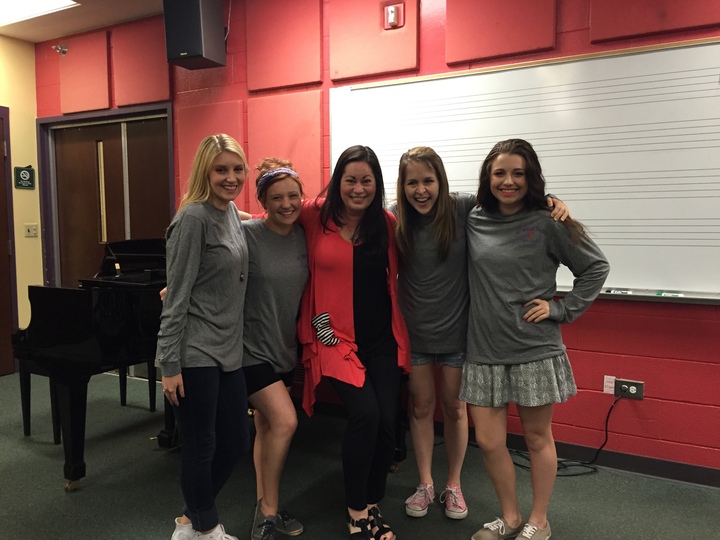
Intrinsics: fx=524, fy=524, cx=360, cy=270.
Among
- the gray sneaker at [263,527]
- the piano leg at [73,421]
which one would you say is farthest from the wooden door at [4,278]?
the gray sneaker at [263,527]

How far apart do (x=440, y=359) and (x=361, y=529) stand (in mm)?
689

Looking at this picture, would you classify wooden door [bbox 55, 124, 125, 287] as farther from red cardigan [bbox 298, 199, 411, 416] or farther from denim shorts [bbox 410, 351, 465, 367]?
denim shorts [bbox 410, 351, 465, 367]

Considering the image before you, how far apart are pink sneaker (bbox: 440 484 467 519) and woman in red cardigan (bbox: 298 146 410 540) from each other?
0.32 m

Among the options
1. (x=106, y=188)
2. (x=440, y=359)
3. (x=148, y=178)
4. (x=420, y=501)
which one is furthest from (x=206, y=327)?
(x=106, y=188)

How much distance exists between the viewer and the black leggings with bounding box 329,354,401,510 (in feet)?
6.01

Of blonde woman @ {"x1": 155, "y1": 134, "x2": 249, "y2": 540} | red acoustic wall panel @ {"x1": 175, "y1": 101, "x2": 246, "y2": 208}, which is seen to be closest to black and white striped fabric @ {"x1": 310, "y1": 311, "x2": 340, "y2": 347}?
blonde woman @ {"x1": 155, "y1": 134, "x2": 249, "y2": 540}

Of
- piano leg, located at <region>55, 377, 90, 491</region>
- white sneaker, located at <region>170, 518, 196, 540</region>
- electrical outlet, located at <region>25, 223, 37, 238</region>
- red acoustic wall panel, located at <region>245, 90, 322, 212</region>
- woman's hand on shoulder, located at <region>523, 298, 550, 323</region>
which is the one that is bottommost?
white sneaker, located at <region>170, 518, 196, 540</region>

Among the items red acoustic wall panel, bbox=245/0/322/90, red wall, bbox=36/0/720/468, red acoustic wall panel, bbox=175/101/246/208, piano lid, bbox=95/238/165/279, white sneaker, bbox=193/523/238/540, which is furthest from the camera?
red acoustic wall panel, bbox=175/101/246/208

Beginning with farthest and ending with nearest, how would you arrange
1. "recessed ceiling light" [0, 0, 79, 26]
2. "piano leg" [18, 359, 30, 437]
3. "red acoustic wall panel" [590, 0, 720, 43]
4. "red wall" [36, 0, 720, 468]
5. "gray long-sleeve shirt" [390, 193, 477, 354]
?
"recessed ceiling light" [0, 0, 79, 26] < "piano leg" [18, 359, 30, 437] < "red wall" [36, 0, 720, 468] < "red acoustic wall panel" [590, 0, 720, 43] < "gray long-sleeve shirt" [390, 193, 477, 354]

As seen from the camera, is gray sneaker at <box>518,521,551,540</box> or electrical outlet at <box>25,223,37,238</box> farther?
electrical outlet at <box>25,223,37,238</box>

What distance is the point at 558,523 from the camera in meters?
2.13

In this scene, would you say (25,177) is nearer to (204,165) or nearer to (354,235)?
(204,165)

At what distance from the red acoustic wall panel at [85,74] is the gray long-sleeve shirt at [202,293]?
2957 mm

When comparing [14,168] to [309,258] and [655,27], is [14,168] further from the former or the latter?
[655,27]
